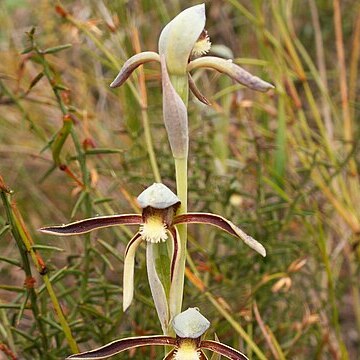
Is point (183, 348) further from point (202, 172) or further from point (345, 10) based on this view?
point (345, 10)

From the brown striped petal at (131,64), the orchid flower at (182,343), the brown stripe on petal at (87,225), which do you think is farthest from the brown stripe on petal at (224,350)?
the brown striped petal at (131,64)

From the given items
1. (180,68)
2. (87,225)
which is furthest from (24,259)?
(180,68)

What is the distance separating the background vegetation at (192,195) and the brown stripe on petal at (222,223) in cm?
17

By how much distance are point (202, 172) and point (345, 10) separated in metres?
0.96

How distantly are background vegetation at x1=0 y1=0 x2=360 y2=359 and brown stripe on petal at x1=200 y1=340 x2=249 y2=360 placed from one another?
0.54ft

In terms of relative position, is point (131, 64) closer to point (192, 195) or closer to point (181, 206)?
point (181, 206)

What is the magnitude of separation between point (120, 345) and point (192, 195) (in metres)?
0.59

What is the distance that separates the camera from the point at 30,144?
1646 mm

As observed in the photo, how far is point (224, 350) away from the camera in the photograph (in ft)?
2.04

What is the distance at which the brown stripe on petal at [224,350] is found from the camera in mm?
610

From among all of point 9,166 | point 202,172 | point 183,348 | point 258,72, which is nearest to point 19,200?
point 9,166

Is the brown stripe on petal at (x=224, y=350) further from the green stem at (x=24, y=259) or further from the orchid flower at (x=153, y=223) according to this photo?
the green stem at (x=24, y=259)

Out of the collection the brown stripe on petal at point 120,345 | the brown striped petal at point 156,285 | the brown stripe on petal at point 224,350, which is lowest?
the brown stripe on petal at point 224,350

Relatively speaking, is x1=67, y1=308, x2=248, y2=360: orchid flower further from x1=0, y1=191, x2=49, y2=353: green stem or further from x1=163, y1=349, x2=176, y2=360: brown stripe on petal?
x1=0, y1=191, x2=49, y2=353: green stem
